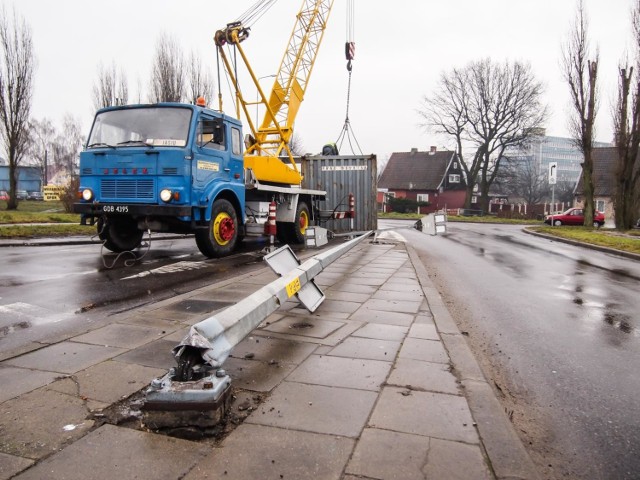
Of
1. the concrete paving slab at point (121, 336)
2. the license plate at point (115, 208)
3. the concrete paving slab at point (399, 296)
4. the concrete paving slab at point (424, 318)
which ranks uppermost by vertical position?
the license plate at point (115, 208)

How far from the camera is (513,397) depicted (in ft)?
11.4

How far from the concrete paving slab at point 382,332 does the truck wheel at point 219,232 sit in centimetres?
564

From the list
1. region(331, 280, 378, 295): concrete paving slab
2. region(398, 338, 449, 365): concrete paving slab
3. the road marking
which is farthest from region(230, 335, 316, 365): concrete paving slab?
the road marking

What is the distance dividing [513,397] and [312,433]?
5.52ft

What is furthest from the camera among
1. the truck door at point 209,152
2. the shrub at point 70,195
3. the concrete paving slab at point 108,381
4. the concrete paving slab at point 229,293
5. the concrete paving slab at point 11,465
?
the shrub at point 70,195

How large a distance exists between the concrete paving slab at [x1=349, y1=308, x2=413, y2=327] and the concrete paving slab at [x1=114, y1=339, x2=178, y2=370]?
2.07 meters

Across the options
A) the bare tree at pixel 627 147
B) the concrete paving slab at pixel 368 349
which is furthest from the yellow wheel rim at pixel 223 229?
the bare tree at pixel 627 147

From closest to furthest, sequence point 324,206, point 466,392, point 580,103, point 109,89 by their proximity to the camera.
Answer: point 466,392, point 324,206, point 580,103, point 109,89

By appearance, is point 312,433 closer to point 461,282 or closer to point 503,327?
point 503,327

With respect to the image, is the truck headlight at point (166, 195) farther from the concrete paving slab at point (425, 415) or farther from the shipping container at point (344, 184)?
the shipping container at point (344, 184)

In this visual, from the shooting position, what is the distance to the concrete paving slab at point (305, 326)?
4547mm

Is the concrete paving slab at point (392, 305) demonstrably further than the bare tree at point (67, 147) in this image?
No

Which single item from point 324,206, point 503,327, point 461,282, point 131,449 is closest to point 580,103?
point 324,206

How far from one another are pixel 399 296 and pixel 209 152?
17.5ft
